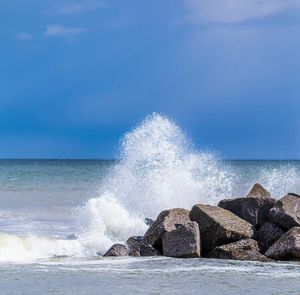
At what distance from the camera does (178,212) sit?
19.9 meters

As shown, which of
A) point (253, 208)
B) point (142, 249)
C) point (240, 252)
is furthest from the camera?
point (253, 208)

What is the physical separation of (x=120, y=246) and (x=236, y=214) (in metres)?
3.34

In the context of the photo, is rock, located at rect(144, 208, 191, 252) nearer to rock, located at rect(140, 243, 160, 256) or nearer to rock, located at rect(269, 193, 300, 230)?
rock, located at rect(140, 243, 160, 256)

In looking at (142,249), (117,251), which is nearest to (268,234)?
(142,249)

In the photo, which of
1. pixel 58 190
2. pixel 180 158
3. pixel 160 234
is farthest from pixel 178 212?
pixel 58 190

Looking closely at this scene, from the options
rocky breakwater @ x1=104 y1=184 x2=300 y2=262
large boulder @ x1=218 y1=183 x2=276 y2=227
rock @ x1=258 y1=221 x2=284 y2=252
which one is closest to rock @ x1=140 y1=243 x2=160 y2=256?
rocky breakwater @ x1=104 y1=184 x2=300 y2=262

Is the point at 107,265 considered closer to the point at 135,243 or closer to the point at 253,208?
the point at 135,243

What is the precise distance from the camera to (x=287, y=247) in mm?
17266

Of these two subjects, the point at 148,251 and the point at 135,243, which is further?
the point at 135,243

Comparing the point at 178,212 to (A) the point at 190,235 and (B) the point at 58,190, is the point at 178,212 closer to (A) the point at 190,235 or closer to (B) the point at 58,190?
(A) the point at 190,235

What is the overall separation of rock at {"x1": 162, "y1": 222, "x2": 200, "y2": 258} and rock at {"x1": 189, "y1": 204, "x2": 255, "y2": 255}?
19.8 inches

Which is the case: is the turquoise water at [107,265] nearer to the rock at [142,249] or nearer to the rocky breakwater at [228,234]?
the rocky breakwater at [228,234]

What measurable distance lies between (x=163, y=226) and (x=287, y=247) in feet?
10.2

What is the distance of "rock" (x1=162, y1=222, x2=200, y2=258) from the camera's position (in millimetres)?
17641
